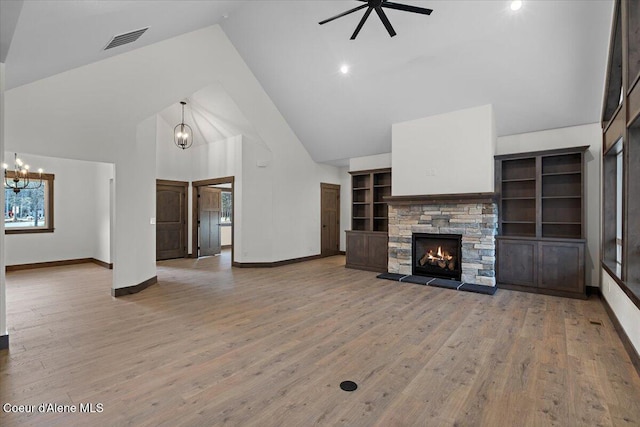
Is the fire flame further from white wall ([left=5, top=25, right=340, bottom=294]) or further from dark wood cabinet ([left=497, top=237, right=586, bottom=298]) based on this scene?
white wall ([left=5, top=25, right=340, bottom=294])

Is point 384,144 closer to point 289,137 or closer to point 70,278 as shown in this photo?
point 289,137

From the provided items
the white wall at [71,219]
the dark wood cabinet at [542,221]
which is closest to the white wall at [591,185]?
the dark wood cabinet at [542,221]

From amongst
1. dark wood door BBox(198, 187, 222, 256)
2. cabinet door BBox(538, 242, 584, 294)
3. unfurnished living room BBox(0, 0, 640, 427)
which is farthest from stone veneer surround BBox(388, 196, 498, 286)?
dark wood door BBox(198, 187, 222, 256)

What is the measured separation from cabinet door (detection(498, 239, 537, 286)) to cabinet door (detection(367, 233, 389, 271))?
7.42ft

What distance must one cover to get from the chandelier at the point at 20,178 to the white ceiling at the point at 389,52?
14.2ft

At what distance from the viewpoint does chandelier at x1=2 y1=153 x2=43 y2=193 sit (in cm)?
657

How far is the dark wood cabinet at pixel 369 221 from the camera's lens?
280 inches

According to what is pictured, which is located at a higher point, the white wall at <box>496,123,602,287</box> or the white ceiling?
the white ceiling

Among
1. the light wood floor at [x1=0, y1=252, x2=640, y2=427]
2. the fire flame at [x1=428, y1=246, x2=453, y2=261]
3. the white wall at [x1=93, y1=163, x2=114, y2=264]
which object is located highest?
the white wall at [x1=93, y1=163, x2=114, y2=264]

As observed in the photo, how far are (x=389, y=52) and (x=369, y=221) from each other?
12.7ft

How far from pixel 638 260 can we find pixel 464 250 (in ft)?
8.56

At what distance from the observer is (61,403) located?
214cm

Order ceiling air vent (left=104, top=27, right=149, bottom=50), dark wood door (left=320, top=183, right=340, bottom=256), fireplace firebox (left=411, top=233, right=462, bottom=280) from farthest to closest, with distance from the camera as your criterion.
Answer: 1. dark wood door (left=320, top=183, right=340, bottom=256)
2. fireplace firebox (left=411, top=233, right=462, bottom=280)
3. ceiling air vent (left=104, top=27, right=149, bottom=50)

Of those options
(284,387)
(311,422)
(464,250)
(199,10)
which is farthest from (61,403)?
(464,250)
